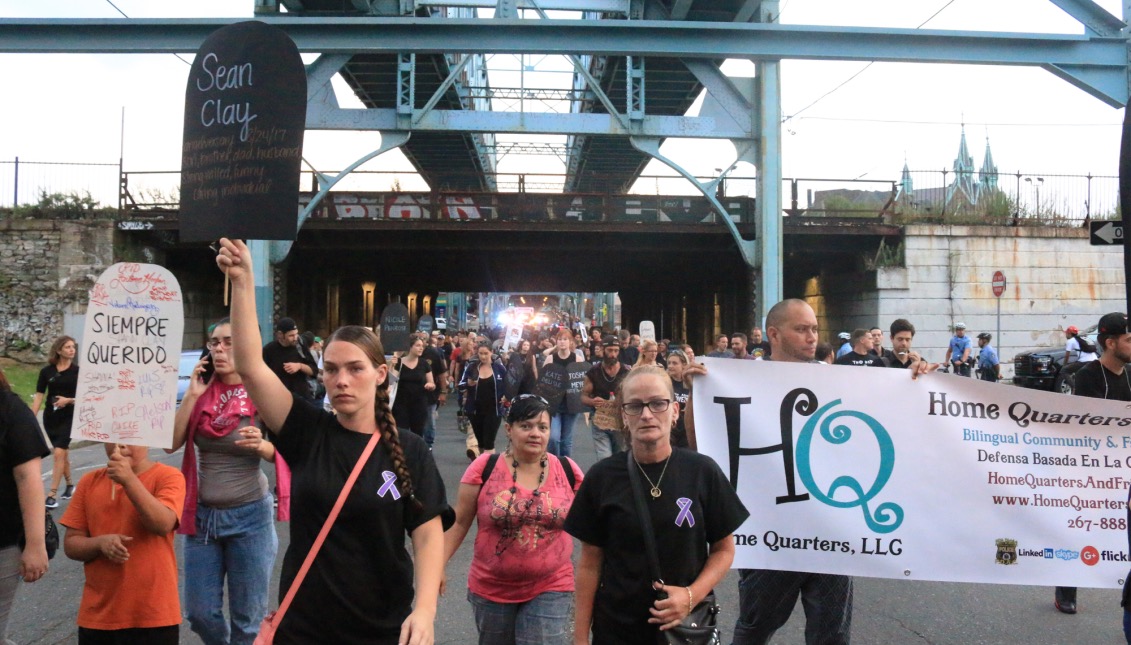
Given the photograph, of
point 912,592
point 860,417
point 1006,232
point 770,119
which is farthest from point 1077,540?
point 1006,232

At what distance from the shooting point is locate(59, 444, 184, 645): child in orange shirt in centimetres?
361

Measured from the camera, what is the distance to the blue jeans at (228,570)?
13.6 feet

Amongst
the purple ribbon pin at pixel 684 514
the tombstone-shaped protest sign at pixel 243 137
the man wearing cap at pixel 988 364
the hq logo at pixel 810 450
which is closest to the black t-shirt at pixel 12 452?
the tombstone-shaped protest sign at pixel 243 137

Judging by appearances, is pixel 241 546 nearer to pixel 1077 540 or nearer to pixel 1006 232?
pixel 1077 540

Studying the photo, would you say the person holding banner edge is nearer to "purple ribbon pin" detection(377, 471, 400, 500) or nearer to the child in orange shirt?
"purple ribbon pin" detection(377, 471, 400, 500)

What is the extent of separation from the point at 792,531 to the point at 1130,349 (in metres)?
2.39

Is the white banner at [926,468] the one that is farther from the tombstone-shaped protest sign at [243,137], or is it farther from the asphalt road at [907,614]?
the tombstone-shaped protest sign at [243,137]

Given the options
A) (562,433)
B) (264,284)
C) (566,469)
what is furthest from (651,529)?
(264,284)

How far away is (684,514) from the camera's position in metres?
3.08

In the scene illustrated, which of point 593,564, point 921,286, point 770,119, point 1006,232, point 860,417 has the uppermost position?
point 770,119

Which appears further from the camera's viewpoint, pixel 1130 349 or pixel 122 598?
pixel 1130 349

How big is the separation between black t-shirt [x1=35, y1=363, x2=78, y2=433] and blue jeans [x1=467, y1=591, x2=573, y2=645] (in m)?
6.69

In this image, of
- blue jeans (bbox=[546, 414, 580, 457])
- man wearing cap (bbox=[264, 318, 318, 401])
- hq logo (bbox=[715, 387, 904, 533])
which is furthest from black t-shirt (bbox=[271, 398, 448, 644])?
blue jeans (bbox=[546, 414, 580, 457])

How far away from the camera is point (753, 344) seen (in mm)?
16688
